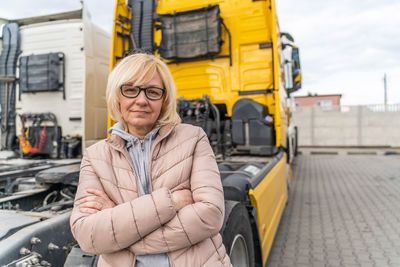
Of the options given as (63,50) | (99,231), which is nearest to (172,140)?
(99,231)

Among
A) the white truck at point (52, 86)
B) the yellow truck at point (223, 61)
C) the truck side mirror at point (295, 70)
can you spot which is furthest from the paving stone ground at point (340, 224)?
the white truck at point (52, 86)

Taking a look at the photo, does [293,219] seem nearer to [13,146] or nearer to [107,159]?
[107,159]

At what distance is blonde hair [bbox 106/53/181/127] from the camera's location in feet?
4.22

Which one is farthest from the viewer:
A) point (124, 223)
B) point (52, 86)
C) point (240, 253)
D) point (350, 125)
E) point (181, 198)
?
point (350, 125)

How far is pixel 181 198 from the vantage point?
1220 mm

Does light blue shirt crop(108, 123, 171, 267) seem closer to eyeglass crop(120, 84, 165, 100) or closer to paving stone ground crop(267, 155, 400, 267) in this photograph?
eyeglass crop(120, 84, 165, 100)

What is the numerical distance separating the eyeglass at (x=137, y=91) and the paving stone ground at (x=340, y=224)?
2.50 meters

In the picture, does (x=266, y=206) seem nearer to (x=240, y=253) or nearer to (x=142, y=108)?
(x=240, y=253)

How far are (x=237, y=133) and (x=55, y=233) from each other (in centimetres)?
283

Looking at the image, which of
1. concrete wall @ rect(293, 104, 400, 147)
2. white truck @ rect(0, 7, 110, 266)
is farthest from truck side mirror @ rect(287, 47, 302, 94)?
concrete wall @ rect(293, 104, 400, 147)

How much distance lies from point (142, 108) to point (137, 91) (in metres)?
0.07

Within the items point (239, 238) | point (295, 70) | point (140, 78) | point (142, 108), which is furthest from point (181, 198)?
point (295, 70)

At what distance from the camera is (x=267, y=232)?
2.72 metres

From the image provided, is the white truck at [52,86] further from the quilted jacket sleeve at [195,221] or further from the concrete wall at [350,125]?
the concrete wall at [350,125]
